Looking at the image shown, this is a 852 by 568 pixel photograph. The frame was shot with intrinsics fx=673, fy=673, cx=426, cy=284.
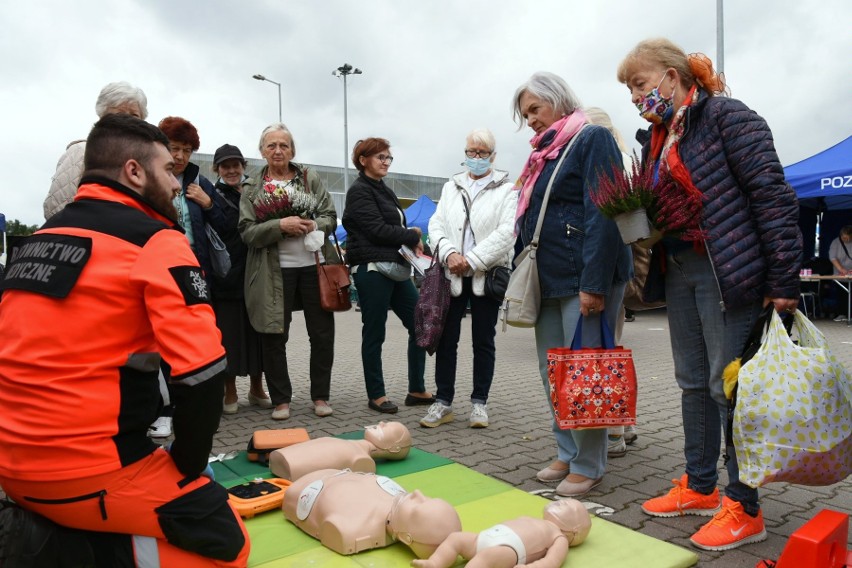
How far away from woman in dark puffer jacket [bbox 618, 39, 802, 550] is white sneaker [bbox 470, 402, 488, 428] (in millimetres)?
1821

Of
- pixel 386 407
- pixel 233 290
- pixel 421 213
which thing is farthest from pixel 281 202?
pixel 421 213

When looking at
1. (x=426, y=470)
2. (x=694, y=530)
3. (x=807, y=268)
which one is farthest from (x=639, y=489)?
(x=807, y=268)

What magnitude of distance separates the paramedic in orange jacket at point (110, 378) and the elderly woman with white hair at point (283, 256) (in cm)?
292

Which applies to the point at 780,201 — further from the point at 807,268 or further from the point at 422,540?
the point at 807,268

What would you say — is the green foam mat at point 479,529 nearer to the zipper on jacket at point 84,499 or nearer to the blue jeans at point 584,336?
the blue jeans at point 584,336

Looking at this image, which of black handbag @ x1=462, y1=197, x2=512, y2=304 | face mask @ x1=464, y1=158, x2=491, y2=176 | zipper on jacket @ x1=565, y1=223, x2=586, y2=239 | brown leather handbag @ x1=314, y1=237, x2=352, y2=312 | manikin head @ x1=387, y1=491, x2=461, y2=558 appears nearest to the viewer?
manikin head @ x1=387, y1=491, x2=461, y2=558

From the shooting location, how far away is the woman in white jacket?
4859 millimetres

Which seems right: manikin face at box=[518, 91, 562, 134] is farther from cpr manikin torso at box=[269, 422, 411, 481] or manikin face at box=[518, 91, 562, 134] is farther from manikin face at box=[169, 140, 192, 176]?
manikin face at box=[169, 140, 192, 176]

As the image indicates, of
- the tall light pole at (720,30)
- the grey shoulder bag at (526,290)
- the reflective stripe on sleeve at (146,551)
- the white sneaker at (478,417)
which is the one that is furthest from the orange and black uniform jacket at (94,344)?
the tall light pole at (720,30)

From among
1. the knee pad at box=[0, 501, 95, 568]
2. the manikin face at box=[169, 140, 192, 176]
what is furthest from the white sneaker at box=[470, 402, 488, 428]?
the knee pad at box=[0, 501, 95, 568]

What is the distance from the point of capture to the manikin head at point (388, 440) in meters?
3.98

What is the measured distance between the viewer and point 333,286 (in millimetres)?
5320

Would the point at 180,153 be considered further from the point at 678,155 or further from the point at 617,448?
the point at 617,448

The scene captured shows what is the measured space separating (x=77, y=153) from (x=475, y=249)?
2.61m
